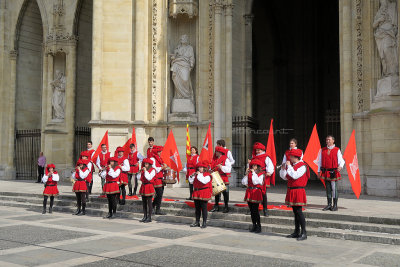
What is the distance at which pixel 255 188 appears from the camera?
368 inches

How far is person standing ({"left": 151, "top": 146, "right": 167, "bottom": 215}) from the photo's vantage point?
37.6 feet

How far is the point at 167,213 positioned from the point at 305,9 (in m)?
20.2

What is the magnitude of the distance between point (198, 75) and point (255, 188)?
9.78 m

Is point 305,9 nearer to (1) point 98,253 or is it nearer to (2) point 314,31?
(2) point 314,31

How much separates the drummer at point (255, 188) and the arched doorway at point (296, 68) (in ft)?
60.1

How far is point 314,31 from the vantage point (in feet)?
92.4

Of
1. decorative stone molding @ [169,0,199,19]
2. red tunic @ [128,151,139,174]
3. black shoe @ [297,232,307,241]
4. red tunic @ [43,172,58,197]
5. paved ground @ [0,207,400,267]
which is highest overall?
decorative stone molding @ [169,0,199,19]

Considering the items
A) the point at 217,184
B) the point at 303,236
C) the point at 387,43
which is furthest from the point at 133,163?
the point at 387,43

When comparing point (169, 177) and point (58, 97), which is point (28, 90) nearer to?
point (58, 97)

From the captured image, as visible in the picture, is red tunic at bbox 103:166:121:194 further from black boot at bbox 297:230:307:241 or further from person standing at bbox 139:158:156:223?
black boot at bbox 297:230:307:241

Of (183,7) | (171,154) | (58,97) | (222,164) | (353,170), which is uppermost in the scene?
(183,7)

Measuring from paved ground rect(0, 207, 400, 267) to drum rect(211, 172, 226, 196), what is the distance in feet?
2.89

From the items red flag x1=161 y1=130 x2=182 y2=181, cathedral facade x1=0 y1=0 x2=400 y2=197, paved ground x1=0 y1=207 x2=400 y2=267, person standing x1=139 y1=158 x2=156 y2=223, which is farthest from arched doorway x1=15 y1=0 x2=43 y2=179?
paved ground x1=0 y1=207 x2=400 y2=267

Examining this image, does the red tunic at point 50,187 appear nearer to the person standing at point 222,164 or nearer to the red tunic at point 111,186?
the red tunic at point 111,186
